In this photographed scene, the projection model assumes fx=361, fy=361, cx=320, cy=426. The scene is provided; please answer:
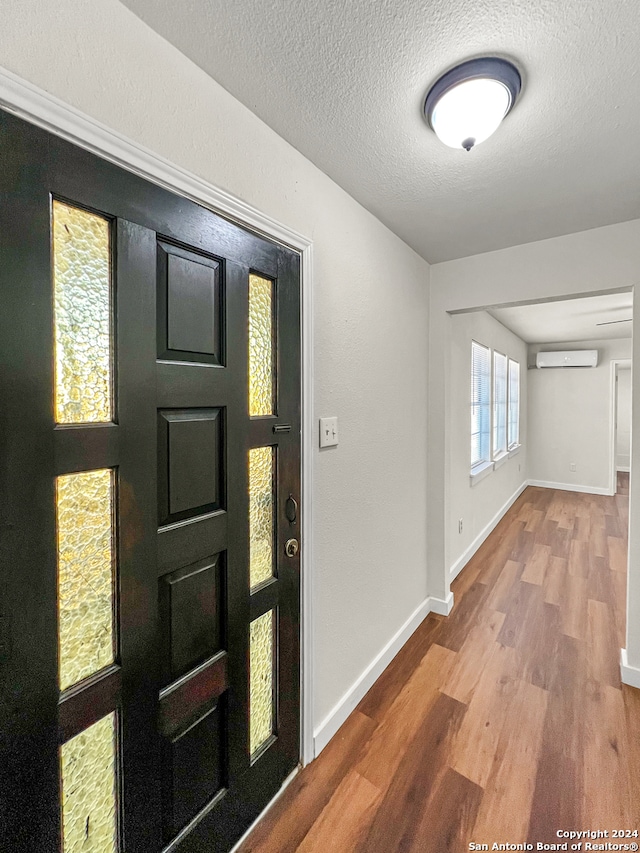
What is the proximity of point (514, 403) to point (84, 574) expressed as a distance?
5892 millimetres

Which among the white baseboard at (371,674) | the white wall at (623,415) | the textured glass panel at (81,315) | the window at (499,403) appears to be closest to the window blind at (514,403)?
the window at (499,403)

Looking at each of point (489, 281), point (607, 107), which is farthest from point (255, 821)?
point (489, 281)

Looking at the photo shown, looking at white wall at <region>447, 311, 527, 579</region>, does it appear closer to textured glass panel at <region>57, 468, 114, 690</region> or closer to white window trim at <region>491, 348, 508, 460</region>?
white window trim at <region>491, 348, 508, 460</region>

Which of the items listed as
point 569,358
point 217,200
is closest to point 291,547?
point 217,200

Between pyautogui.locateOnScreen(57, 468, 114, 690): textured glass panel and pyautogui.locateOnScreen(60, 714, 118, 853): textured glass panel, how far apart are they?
164 millimetres

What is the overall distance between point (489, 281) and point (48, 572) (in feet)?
8.46

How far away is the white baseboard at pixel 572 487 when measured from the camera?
577 centimetres

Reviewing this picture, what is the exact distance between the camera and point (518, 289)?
2207mm

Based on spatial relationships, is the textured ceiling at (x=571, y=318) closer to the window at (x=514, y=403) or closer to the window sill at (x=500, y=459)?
the window at (x=514, y=403)

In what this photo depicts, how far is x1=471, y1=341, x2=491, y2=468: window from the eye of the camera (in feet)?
12.0

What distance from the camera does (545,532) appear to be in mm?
4176

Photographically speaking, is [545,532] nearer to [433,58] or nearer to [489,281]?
[489,281]

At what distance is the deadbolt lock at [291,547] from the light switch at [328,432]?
0.40 meters

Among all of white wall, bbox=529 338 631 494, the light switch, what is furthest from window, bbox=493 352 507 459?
the light switch
